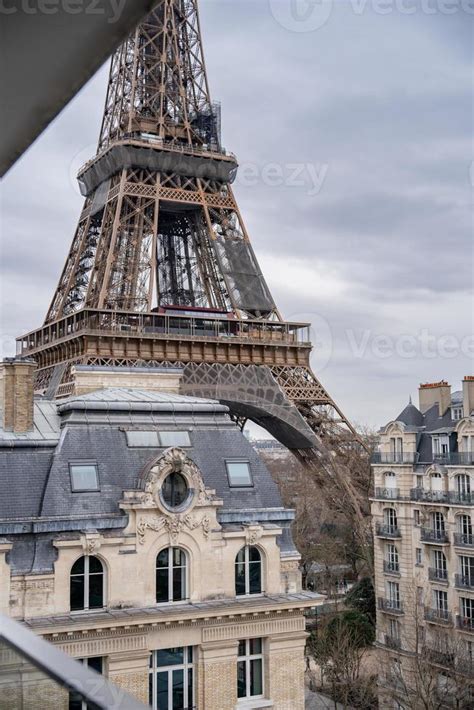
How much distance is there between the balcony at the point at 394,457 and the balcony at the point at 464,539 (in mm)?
4292

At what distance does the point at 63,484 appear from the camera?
52.5ft

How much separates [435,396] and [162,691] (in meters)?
23.4

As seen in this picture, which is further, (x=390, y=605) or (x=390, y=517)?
(x=390, y=517)

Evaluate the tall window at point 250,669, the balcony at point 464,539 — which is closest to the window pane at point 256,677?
the tall window at point 250,669

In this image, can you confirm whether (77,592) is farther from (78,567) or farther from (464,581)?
(464,581)

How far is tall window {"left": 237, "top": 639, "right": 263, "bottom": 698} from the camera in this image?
16.1 meters

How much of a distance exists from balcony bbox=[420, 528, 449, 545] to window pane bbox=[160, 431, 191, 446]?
52.7 feet

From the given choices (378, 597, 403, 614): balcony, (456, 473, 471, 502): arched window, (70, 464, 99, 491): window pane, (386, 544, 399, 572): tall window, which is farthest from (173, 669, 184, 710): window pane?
(386, 544, 399, 572): tall window

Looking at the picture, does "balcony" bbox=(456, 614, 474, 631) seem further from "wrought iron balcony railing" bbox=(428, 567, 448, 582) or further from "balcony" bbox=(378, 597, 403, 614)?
"balcony" bbox=(378, 597, 403, 614)

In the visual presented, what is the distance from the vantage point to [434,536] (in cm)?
3097

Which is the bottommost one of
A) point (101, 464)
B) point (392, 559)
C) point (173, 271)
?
point (392, 559)

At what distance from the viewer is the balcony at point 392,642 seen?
101ft

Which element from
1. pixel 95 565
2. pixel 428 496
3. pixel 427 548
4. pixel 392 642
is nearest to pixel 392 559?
pixel 427 548

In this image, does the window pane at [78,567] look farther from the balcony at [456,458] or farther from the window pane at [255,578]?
the balcony at [456,458]
